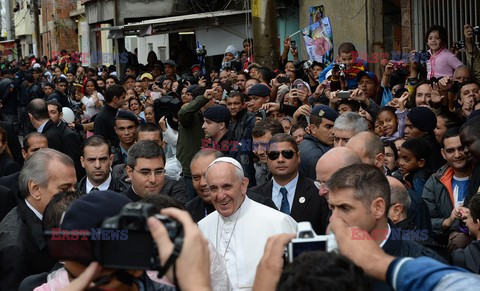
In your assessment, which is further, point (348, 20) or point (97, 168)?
point (348, 20)

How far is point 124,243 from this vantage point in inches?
100.0

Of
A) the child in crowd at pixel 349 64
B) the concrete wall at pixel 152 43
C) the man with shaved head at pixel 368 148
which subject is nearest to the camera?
the man with shaved head at pixel 368 148

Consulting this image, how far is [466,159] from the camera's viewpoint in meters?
6.98

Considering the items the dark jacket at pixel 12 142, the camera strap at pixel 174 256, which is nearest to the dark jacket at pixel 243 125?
the dark jacket at pixel 12 142

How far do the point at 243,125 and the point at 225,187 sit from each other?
5.08m

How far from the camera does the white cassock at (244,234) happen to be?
5.11m

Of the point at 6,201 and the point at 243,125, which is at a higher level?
the point at 243,125

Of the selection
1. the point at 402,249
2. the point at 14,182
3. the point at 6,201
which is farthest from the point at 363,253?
the point at 14,182

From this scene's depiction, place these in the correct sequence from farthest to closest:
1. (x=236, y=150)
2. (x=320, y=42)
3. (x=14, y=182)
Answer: (x=320, y=42) → (x=236, y=150) → (x=14, y=182)

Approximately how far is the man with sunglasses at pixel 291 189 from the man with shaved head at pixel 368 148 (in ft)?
1.71

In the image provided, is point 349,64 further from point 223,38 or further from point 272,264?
point 223,38

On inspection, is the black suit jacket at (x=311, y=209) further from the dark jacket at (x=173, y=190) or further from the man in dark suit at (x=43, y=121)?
the man in dark suit at (x=43, y=121)

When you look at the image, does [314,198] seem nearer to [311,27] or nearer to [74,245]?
[74,245]

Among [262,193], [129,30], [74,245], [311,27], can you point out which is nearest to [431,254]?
[74,245]
